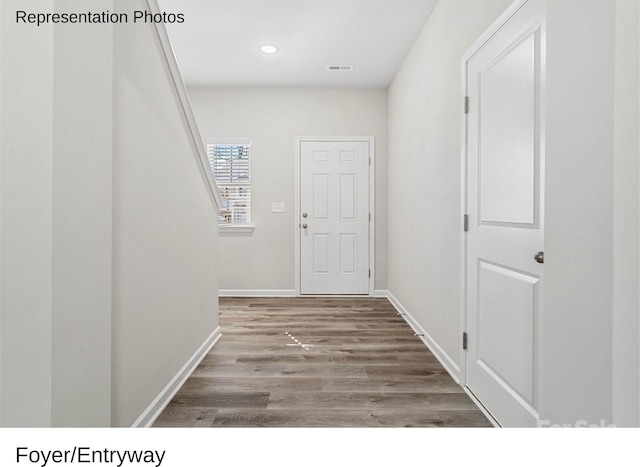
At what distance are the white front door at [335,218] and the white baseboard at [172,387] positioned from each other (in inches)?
78.2

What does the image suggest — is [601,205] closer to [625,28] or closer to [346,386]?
[625,28]

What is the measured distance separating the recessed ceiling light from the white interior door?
2038 mm

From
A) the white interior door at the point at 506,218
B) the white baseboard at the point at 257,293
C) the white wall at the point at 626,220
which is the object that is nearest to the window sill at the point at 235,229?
the white baseboard at the point at 257,293

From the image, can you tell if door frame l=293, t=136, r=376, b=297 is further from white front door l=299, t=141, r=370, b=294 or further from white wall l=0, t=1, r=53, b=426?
white wall l=0, t=1, r=53, b=426

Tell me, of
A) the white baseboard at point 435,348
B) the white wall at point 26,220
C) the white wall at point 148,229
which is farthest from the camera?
the white baseboard at point 435,348

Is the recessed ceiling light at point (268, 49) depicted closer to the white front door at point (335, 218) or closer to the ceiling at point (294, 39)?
the ceiling at point (294, 39)


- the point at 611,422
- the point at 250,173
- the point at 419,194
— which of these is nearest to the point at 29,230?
the point at 611,422

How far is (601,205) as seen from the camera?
0.96 metres

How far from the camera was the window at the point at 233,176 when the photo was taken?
4.37 meters

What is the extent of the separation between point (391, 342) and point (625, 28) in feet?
7.64

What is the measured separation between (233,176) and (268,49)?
1.63m

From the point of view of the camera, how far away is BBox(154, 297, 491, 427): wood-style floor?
164 cm

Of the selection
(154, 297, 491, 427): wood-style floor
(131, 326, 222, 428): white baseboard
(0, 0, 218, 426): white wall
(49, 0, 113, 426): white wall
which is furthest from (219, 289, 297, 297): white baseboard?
(49, 0, 113, 426): white wall

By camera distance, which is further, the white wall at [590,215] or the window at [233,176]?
the window at [233,176]
